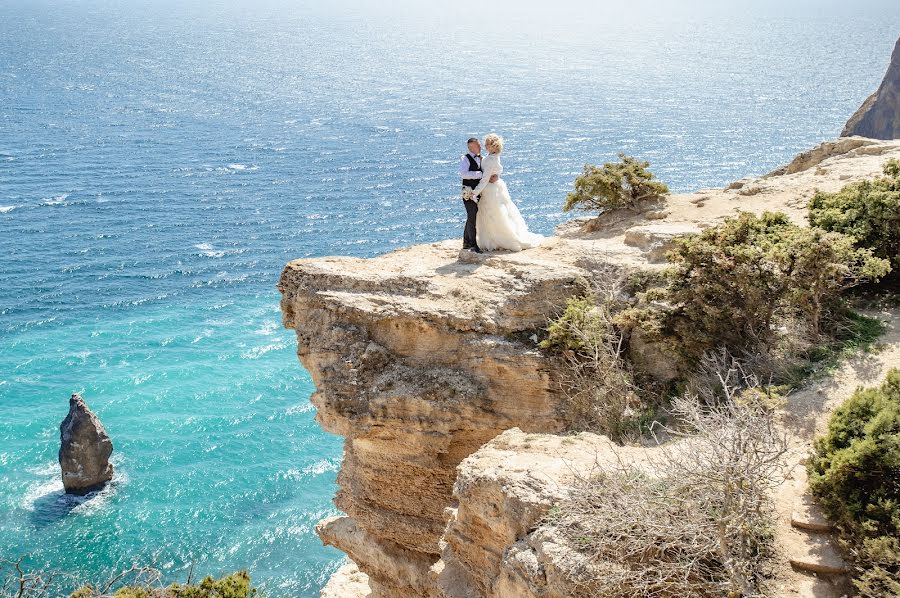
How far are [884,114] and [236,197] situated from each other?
176 feet

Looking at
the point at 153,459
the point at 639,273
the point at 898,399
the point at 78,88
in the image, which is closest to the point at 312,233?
the point at 153,459

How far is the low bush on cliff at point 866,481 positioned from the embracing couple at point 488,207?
947 centimetres

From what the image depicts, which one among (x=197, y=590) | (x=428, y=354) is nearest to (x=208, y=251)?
(x=428, y=354)

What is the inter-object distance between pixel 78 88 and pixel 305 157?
4605cm

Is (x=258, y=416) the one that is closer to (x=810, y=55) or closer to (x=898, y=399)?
(x=898, y=399)

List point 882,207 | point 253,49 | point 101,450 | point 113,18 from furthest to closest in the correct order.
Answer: point 113,18, point 253,49, point 101,450, point 882,207

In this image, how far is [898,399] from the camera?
37.4 ft

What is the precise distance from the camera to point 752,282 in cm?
1529

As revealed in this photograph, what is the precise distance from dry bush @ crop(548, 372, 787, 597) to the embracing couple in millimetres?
9332

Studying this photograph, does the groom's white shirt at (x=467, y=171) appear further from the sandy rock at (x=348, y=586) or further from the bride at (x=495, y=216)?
the sandy rock at (x=348, y=586)

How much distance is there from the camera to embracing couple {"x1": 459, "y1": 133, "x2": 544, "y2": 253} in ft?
62.5

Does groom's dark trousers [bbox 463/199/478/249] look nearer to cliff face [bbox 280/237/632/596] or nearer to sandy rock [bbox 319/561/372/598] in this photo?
cliff face [bbox 280/237/632/596]

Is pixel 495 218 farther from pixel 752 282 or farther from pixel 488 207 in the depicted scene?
pixel 752 282

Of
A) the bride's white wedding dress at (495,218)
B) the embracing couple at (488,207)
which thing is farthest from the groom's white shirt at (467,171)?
the bride's white wedding dress at (495,218)
